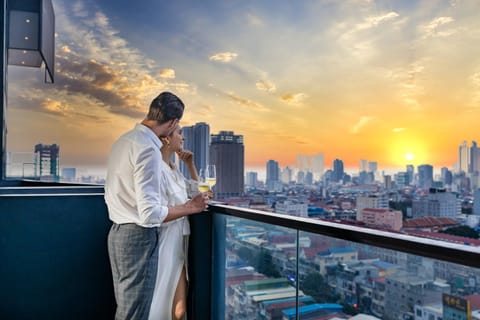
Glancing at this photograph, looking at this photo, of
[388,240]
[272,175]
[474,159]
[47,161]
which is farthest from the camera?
[47,161]

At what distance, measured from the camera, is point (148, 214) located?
1970 mm

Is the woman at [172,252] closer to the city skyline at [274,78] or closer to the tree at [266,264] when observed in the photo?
the tree at [266,264]

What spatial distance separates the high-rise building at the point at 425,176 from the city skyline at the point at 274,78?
158mm

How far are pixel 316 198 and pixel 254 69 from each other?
439 cm

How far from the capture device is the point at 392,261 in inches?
53.3

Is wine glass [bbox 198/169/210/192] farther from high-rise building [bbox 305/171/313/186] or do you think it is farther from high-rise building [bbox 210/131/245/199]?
high-rise building [bbox 305/171/313/186]

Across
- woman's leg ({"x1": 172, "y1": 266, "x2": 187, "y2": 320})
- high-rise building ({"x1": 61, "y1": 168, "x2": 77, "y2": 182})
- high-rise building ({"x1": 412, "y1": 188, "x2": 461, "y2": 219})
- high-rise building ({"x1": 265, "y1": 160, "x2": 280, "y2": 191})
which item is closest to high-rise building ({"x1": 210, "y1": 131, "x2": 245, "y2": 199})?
high-rise building ({"x1": 265, "y1": 160, "x2": 280, "y2": 191})

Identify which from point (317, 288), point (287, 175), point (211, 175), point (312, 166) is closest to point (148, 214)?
point (211, 175)

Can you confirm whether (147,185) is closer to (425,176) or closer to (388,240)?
(388,240)

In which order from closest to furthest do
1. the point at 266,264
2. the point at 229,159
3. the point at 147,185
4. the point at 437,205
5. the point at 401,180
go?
the point at 147,185
the point at 266,264
the point at 437,205
the point at 229,159
the point at 401,180

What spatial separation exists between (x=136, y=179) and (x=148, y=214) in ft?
0.62

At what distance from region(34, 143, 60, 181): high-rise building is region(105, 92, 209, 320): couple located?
10.7 feet

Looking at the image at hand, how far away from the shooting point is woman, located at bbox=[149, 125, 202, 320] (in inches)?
92.5

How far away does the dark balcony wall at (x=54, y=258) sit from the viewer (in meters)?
2.71
